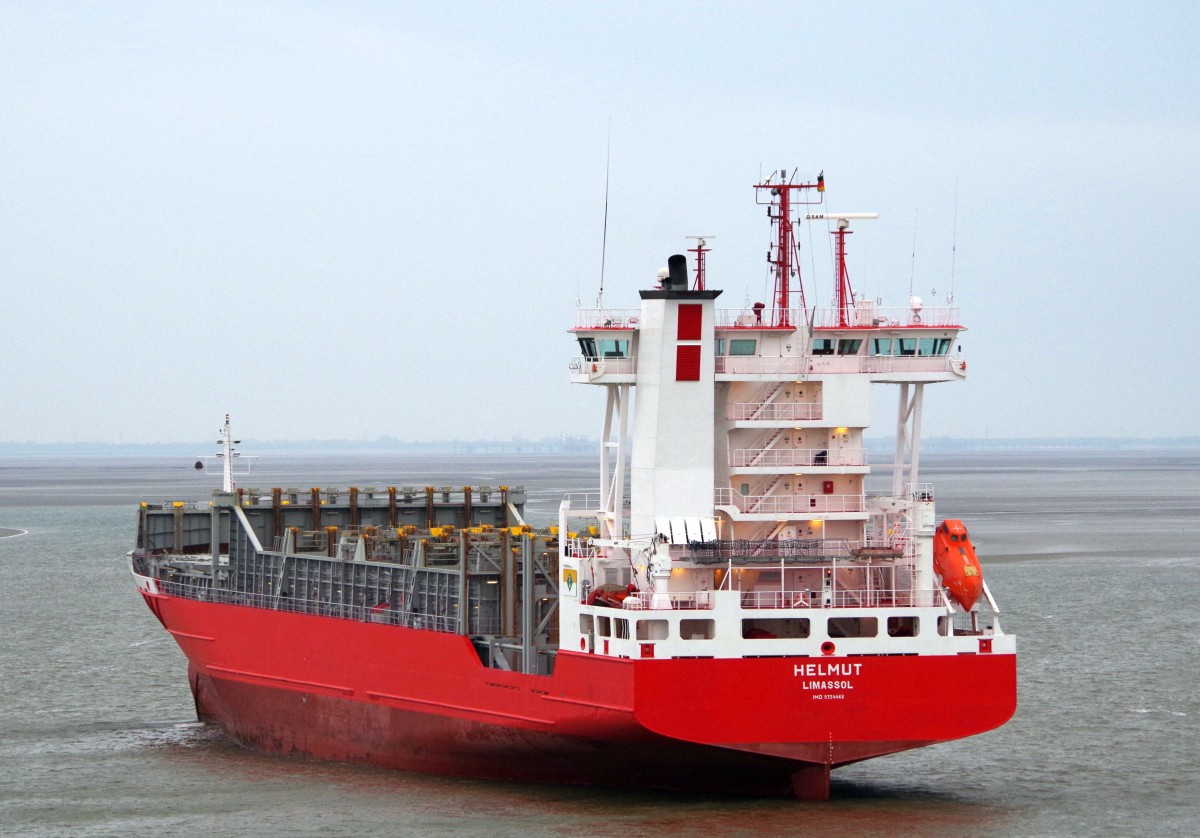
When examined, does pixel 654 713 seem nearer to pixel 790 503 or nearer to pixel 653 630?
pixel 653 630

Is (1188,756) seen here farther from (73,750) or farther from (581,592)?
(73,750)

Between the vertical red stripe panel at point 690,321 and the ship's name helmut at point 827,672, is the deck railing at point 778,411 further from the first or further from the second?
the ship's name helmut at point 827,672

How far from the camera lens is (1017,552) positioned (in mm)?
76750

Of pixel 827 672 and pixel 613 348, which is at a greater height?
pixel 613 348

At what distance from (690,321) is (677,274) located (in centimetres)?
82

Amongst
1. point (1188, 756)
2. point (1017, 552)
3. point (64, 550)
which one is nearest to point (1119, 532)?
point (1017, 552)

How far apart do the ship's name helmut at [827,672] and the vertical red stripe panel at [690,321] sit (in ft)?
17.9

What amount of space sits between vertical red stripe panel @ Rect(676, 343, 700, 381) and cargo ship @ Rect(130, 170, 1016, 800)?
27mm

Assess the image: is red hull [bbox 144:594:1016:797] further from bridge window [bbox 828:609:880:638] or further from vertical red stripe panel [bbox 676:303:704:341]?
vertical red stripe panel [bbox 676:303:704:341]

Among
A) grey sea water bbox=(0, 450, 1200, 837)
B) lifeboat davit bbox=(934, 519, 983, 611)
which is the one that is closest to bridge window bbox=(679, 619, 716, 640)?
grey sea water bbox=(0, 450, 1200, 837)

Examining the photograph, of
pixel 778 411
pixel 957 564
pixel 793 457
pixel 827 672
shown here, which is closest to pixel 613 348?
pixel 778 411

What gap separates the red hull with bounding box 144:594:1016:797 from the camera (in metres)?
26.1

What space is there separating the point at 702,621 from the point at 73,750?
14111 millimetres

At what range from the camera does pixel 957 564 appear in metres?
27.8
